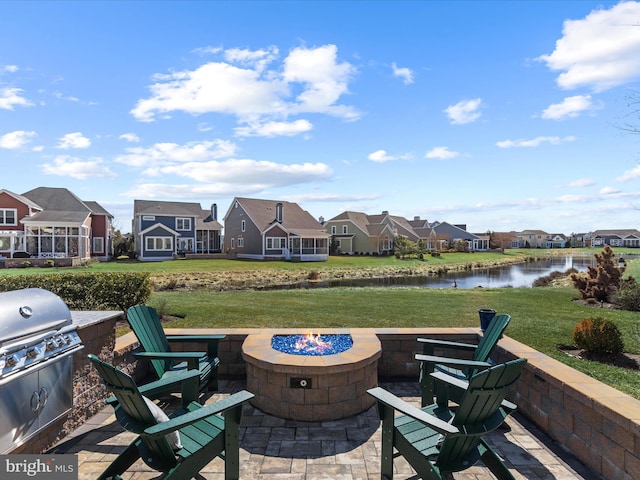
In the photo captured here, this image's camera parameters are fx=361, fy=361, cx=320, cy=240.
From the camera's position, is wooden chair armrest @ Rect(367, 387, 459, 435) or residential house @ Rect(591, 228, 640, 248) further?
residential house @ Rect(591, 228, 640, 248)

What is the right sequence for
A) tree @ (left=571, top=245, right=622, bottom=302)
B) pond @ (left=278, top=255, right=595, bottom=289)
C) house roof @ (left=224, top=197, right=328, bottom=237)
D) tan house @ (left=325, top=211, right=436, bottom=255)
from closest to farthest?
tree @ (left=571, top=245, right=622, bottom=302) → pond @ (left=278, top=255, right=595, bottom=289) → house roof @ (left=224, top=197, right=328, bottom=237) → tan house @ (left=325, top=211, right=436, bottom=255)

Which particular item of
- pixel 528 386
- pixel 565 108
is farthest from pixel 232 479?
pixel 565 108

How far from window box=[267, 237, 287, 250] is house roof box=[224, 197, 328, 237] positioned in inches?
46.7

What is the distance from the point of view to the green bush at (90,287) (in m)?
7.69

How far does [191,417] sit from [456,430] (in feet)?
5.88

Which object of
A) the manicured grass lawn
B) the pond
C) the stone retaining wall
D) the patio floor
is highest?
the stone retaining wall

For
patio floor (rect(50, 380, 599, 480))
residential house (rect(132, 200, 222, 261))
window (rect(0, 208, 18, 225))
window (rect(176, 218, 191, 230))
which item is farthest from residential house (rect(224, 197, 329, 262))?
patio floor (rect(50, 380, 599, 480))

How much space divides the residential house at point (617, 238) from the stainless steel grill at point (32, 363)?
123 m

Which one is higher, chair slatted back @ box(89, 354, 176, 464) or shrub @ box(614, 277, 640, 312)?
chair slatted back @ box(89, 354, 176, 464)

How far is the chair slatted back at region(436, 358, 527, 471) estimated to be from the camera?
241 cm

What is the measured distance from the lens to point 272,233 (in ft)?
121

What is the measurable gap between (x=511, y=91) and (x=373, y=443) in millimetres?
9398

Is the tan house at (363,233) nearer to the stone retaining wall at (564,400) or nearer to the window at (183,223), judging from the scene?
the window at (183,223)

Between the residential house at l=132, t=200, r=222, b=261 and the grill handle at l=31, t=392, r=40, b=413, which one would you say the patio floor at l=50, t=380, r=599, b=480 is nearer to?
the grill handle at l=31, t=392, r=40, b=413
